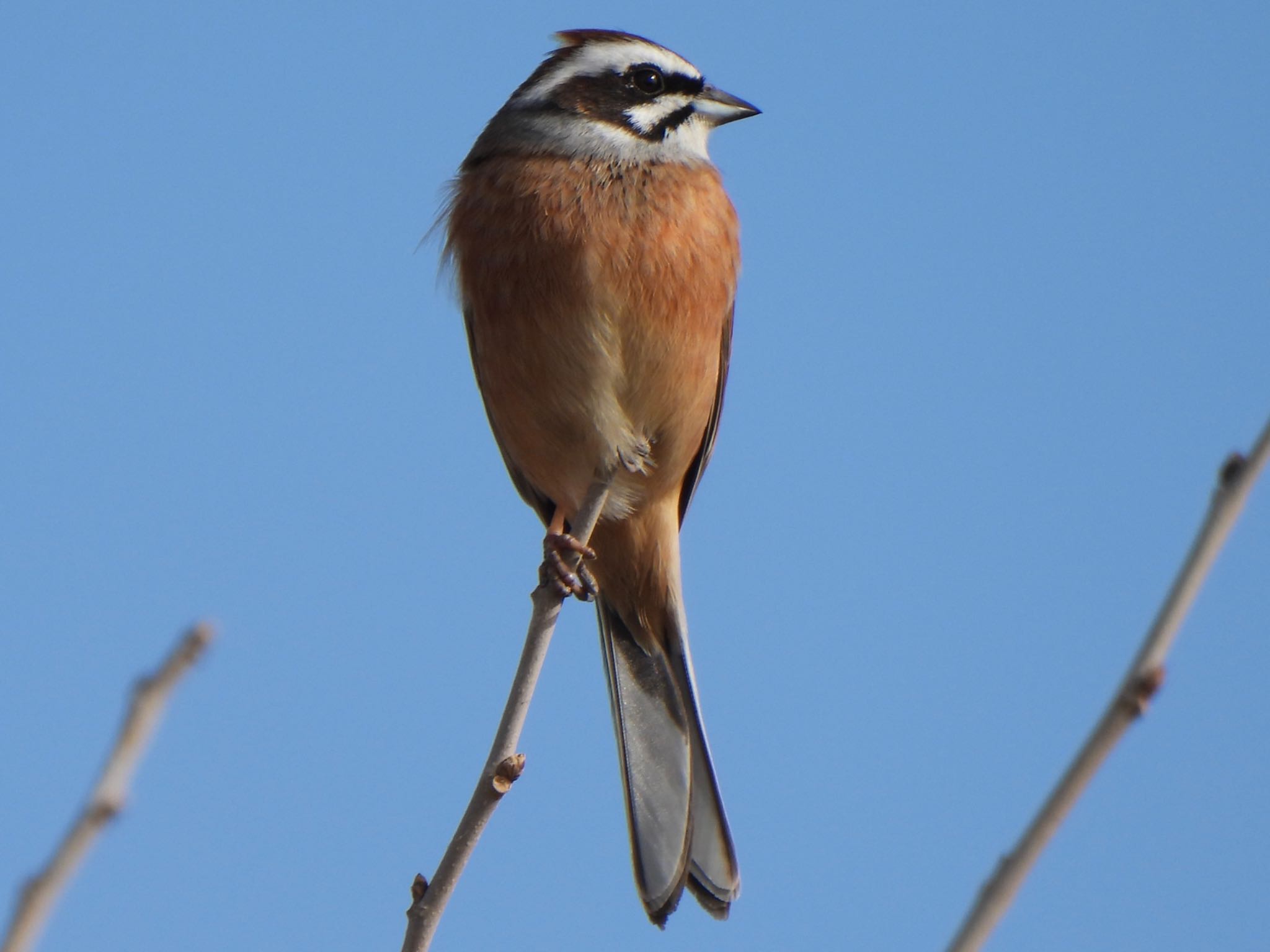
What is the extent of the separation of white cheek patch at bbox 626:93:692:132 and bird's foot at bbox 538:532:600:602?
5.70ft

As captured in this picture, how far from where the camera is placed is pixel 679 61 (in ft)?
18.3

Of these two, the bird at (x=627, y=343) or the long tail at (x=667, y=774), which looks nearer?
the long tail at (x=667, y=774)

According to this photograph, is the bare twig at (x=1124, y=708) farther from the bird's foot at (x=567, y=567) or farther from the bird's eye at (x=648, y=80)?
the bird's eye at (x=648, y=80)

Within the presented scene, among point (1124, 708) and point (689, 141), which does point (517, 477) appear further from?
point (1124, 708)

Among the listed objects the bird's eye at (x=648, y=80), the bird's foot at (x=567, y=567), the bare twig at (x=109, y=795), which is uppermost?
the bird's eye at (x=648, y=80)

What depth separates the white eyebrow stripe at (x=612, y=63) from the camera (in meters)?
5.53

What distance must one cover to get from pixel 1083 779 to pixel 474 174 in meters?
4.17

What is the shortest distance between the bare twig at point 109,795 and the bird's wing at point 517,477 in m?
3.82

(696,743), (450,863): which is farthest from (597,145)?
(450,863)

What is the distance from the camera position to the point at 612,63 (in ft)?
18.2

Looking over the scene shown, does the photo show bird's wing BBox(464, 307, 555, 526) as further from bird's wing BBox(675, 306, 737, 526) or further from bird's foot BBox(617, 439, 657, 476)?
bird's foot BBox(617, 439, 657, 476)

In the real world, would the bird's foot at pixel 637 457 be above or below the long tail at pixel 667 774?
above

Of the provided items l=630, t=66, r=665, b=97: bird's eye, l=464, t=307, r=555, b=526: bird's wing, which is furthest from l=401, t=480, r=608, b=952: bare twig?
l=630, t=66, r=665, b=97: bird's eye

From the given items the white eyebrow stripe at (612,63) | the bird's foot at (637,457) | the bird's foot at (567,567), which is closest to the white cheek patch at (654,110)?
the white eyebrow stripe at (612,63)
